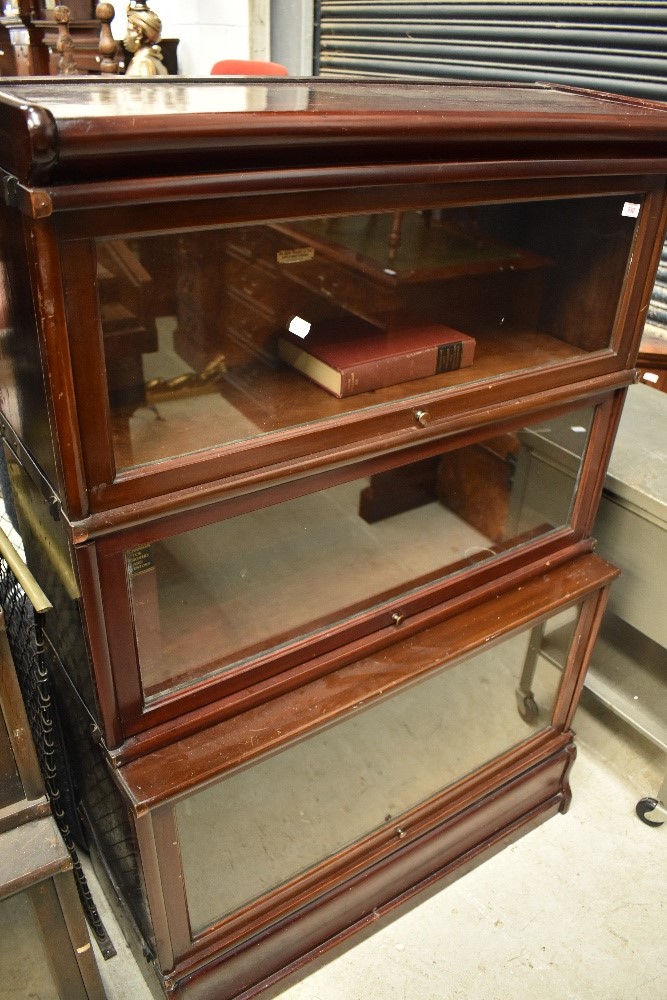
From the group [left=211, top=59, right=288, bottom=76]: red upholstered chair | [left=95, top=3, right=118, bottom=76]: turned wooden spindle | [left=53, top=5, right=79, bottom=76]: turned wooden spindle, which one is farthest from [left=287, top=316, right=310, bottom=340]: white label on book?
[left=53, top=5, right=79, bottom=76]: turned wooden spindle

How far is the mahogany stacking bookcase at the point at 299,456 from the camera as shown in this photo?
0.78 m

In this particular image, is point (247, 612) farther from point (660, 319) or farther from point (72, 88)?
point (660, 319)

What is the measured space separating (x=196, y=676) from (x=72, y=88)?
0.74 meters

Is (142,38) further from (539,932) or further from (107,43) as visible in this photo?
(539,932)

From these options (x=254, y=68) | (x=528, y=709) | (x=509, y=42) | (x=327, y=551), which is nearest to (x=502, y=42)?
(x=509, y=42)

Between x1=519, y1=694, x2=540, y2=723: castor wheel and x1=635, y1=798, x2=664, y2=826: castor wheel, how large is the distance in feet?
1.15

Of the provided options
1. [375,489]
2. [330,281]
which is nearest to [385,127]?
[330,281]

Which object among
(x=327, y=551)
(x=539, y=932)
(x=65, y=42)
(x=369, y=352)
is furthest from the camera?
(x=65, y=42)

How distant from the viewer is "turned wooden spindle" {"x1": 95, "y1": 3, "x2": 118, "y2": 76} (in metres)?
2.44

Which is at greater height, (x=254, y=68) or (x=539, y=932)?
(x=254, y=68)

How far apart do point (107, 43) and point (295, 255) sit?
6.39ft

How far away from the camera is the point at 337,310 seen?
110 centimetres

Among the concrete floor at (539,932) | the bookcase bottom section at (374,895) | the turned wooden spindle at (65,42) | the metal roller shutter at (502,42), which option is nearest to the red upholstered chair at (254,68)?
the metal roller shutter at (502,42)

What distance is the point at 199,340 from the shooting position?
1023mm
